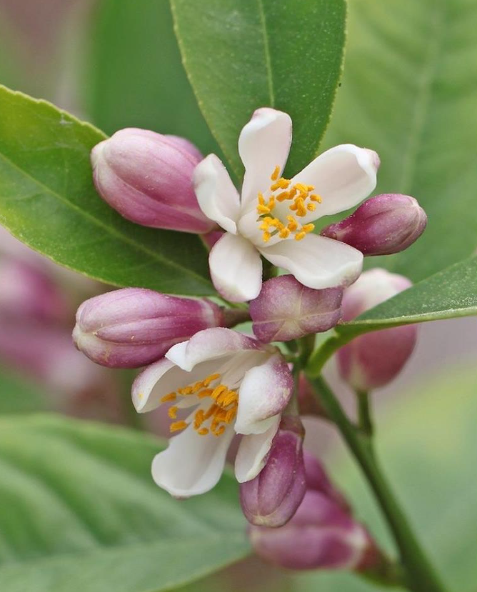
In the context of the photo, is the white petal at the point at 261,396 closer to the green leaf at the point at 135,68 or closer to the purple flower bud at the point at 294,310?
the purple flower bud at the point at 294,310

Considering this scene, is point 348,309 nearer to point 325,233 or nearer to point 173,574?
point 325,233

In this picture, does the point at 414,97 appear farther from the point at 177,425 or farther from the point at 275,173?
the point at 177,425

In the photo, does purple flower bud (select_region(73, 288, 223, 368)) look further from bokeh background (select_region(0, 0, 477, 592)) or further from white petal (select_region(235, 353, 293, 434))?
bokeh background (select_region(0, 0, 477, 592))

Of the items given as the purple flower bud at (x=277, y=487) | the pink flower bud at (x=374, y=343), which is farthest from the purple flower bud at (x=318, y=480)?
the purple flower bud at (x=277, y=487)

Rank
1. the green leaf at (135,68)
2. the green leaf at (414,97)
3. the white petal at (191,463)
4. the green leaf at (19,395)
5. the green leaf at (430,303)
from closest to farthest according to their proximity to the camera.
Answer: the green leaf at (430,303) < the white petal at (191,463) < the green leaf at (414,97) < the green leaf at (135,68) < the green leaf at (19,395)

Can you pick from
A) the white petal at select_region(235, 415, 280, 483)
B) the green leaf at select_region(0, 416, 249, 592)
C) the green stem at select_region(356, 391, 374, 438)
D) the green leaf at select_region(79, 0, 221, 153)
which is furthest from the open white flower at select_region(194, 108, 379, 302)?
the green leaf at select_region(79, 0, 221, 153)

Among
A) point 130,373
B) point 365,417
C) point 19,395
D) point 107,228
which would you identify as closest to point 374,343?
point 365,417
